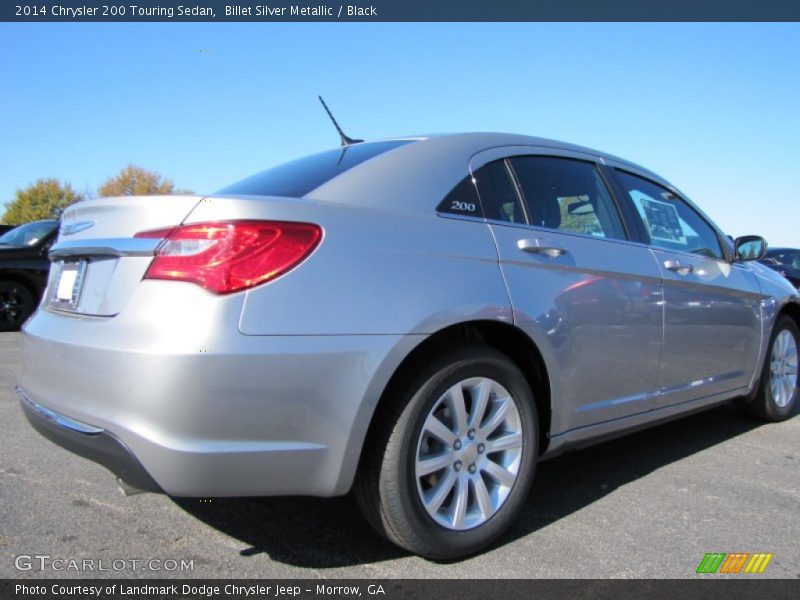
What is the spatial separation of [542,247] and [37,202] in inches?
2836

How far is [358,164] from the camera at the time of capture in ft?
8.48

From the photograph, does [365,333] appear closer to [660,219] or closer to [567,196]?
[567,196]

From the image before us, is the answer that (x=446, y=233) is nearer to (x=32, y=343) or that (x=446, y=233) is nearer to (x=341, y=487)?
(x=341, y=487)

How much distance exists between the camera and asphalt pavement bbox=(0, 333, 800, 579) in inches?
92.6

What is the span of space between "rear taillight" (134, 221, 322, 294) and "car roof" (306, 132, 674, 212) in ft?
0.96

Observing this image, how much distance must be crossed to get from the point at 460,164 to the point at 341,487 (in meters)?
1.36

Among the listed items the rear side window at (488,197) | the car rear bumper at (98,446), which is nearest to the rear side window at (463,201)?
the rear side window at (488,197)

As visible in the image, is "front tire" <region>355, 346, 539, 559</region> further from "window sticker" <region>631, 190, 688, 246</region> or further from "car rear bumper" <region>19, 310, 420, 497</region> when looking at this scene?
"window sticker" <region>631, 190, 688, 246</region>

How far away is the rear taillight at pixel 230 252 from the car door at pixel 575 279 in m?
0.91

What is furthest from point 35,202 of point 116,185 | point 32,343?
point 32,343

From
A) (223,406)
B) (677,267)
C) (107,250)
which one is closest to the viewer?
(223,406)

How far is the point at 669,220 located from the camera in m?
3.80

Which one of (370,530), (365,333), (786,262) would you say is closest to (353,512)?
(370,530)

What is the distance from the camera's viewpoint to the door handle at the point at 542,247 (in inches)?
106
